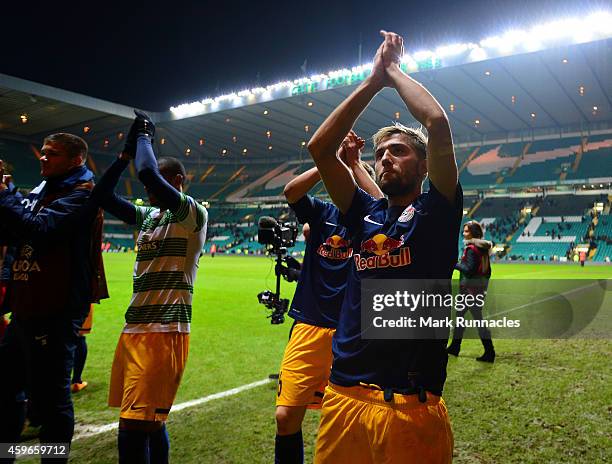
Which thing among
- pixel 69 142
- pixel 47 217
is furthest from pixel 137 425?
pixel 69 142

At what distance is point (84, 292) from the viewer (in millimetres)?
2791

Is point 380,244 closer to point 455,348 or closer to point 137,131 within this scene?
point 137,131

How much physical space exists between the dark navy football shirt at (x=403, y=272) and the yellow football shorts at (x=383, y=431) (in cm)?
6

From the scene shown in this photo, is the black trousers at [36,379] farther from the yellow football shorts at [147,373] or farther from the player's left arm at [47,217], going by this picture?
the player's left arm at [47,217]

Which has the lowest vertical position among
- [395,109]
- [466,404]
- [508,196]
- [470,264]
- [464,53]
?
[466,404]

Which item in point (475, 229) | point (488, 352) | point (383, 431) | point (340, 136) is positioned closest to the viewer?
point (383, 431)

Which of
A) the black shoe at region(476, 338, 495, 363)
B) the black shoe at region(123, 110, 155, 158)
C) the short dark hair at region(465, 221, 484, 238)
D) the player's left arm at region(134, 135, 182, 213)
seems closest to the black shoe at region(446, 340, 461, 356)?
the black shoe at region(476, 338, 495, 363)

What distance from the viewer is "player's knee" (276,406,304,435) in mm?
2879

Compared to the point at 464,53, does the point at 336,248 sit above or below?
below

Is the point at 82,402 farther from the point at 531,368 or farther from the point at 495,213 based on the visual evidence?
the point at 495,213

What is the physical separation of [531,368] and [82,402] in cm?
575

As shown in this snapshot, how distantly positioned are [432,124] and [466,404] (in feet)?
12.5

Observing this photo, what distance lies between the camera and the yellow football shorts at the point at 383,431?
5.65ft

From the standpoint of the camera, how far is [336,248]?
3250 mm
